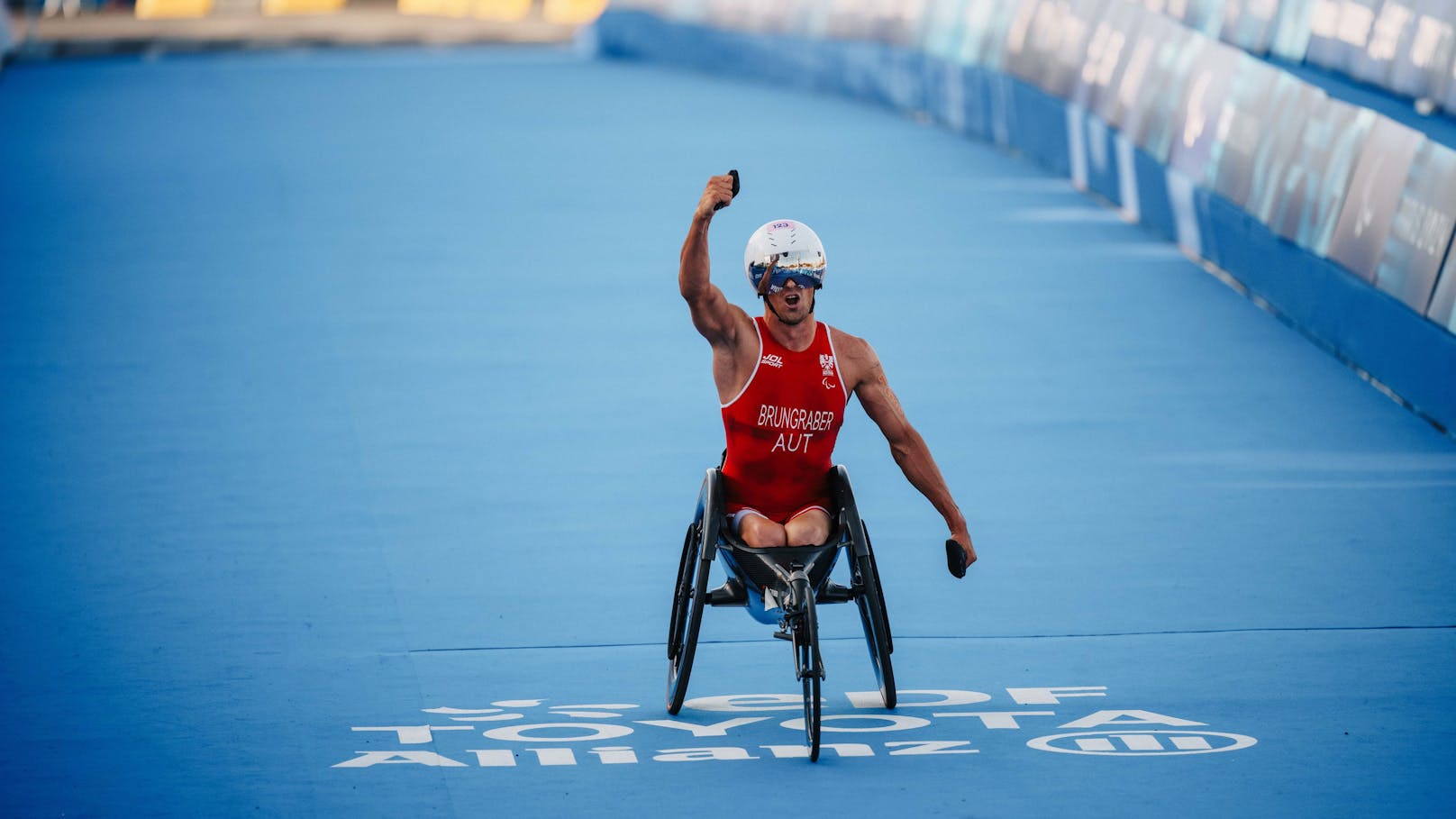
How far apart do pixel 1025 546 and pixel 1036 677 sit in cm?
174

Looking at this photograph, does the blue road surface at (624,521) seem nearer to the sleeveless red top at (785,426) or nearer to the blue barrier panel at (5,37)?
the sleeveless red top at (785,426)

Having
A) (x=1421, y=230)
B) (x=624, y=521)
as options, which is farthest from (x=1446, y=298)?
(x=624, y=521)

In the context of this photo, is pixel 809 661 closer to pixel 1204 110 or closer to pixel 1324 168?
pixel 1324 168

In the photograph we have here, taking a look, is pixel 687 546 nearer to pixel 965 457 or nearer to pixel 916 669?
pixel 916 669

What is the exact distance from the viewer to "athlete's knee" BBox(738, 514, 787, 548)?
691cm

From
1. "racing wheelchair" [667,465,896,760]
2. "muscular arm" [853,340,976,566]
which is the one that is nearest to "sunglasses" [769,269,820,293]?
"muscular arm" [853,340,976,566]

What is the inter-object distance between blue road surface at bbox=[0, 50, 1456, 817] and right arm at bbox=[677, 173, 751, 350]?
1.34 meters

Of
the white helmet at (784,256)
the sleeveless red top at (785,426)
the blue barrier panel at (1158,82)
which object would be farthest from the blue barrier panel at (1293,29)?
the white helmet at (784,256)

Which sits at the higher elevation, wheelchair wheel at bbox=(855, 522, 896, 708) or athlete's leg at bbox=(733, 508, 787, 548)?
athlete's leg at bbox=(733, 508, 787, 548)

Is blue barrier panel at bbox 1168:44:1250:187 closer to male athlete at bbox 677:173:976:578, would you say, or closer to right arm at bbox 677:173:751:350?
male athlete at bbox 677:173:976:578

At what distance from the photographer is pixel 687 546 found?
23.6 ft

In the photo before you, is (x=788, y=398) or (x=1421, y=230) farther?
A: (x=1421, y=230)

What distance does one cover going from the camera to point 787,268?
6824 millimetres

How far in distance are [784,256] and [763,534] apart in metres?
0.91
